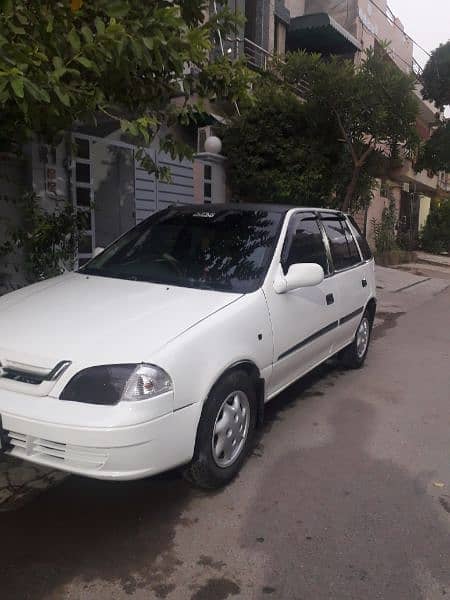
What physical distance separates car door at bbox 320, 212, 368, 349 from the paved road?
1.07m

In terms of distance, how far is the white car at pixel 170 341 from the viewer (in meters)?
2.62

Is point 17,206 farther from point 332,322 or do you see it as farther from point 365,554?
point 365,554

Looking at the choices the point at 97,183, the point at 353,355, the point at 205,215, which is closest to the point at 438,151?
the point at 97,183

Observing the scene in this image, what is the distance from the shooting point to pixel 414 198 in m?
26.5

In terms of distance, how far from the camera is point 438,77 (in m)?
13.1

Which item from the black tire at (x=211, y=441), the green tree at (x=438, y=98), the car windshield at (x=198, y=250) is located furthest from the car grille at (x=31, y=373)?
the green tree at (x=438, y=98)

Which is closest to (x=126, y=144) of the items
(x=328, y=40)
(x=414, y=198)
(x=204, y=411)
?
(x=204, y=411)

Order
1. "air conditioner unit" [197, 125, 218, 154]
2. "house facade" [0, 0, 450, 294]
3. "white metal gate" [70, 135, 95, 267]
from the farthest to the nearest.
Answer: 1. "air conditioner unit" [197, 125, 218, 154]
2. "white metal gate" [70, 135, 95, 267]
3. "house facade" [0, 0, 450, 294]

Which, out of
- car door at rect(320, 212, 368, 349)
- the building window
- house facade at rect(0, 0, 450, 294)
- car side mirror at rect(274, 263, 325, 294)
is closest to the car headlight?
car side mirror at rect(274, 263, 325, 294)

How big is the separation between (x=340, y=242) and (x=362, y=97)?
3777 millimetres

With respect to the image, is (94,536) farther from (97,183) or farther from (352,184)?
(352,184)

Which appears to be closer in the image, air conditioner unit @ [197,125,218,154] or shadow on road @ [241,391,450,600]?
shadow on road @ [241,391,450,600]

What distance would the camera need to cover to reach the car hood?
2.73m

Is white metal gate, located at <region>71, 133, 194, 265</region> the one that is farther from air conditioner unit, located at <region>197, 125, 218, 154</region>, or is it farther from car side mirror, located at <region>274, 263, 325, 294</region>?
car side mirror, located at <region>274, 263, 325, 294</region>
